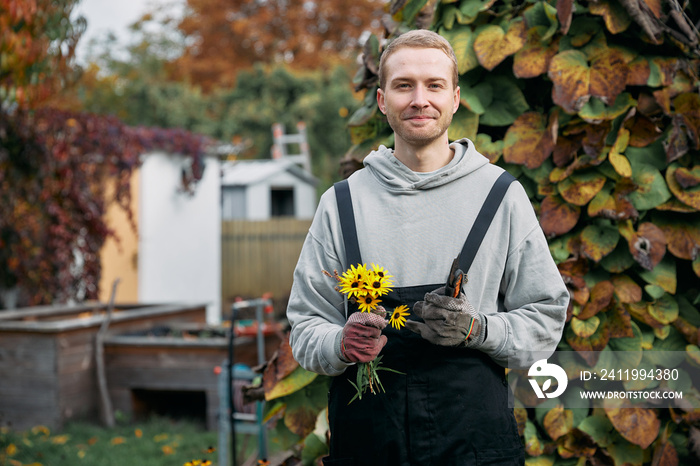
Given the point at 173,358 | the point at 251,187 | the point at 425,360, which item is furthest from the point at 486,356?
the point at 251,187

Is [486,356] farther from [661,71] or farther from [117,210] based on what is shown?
[117,210]

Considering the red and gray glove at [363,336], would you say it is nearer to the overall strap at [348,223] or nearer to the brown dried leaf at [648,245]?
the overall strap at [348,223]

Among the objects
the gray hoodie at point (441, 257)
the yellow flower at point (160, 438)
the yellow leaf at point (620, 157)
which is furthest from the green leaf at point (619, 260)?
the yellow flower at point (160, 438)

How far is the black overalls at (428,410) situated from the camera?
1460 millimetres

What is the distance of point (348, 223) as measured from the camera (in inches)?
61.0

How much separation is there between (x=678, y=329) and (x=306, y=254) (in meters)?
1.25

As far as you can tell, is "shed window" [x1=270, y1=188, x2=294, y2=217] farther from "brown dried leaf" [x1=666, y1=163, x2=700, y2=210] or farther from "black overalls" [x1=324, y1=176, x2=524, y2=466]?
"black overalls" [x1=324, y1=176, x2=524, y2=466]

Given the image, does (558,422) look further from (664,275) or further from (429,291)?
(429,291)

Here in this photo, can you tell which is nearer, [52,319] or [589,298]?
[589,298]

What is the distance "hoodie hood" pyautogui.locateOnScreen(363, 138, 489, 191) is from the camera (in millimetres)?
1539

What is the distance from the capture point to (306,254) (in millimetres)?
1598

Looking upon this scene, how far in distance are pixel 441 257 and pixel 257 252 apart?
1138 cm

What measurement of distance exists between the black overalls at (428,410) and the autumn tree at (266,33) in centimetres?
1863

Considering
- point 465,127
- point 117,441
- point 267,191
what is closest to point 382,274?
point 465,127
